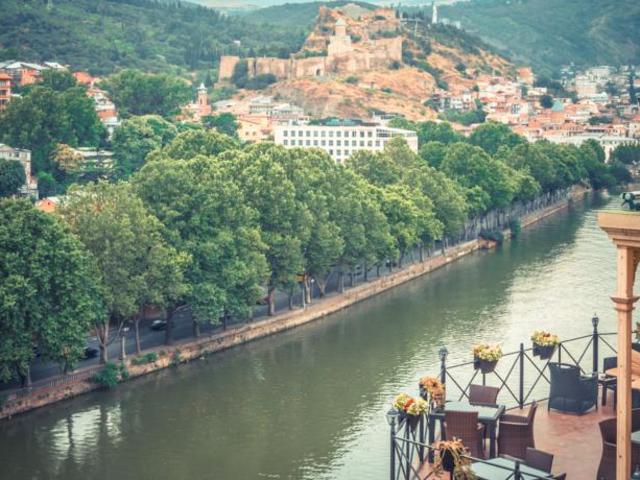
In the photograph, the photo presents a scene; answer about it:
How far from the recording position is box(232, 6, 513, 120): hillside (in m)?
146

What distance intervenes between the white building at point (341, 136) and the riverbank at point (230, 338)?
119ft

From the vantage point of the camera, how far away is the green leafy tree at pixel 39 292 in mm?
31719

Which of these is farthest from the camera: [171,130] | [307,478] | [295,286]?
[171,130]

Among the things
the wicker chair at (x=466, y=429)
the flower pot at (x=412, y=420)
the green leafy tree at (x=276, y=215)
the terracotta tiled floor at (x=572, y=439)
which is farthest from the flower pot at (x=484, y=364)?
the green leafy tree at (x=276, y=215)

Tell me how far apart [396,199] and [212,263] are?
1749cm

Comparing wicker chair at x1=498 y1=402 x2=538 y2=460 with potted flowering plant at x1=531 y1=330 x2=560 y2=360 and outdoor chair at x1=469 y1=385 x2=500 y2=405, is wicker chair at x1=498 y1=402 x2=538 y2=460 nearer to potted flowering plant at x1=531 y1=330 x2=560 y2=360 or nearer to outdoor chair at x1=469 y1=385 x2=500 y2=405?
outdoor chair at x1=469 y1=385 x2=500 y2=405

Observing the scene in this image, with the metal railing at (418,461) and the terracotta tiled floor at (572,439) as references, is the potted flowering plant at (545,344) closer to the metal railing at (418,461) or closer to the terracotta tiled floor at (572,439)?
the terracotta tiled floor at (572,439)

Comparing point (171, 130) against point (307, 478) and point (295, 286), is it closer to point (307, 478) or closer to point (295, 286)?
point (295, 286)

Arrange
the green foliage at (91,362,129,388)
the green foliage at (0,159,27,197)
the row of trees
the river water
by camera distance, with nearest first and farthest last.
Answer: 1. the river water
2. the row of trees
3. the green foliage at (91,362,129,388)
4. the green foliage at (0,159,27,197)

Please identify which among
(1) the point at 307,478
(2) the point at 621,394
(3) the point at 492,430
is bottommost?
(1) the point at 307,478

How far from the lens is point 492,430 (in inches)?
785

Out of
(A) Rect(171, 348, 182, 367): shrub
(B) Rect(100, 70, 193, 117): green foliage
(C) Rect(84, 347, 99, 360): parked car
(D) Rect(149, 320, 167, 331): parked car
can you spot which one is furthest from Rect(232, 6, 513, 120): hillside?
(C) Rect(84, 347, 99, 360): parked car

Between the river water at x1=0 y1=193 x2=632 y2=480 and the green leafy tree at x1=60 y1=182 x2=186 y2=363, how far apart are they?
2517mm

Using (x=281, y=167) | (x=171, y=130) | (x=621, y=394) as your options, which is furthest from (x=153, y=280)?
(x=171, y=130)
